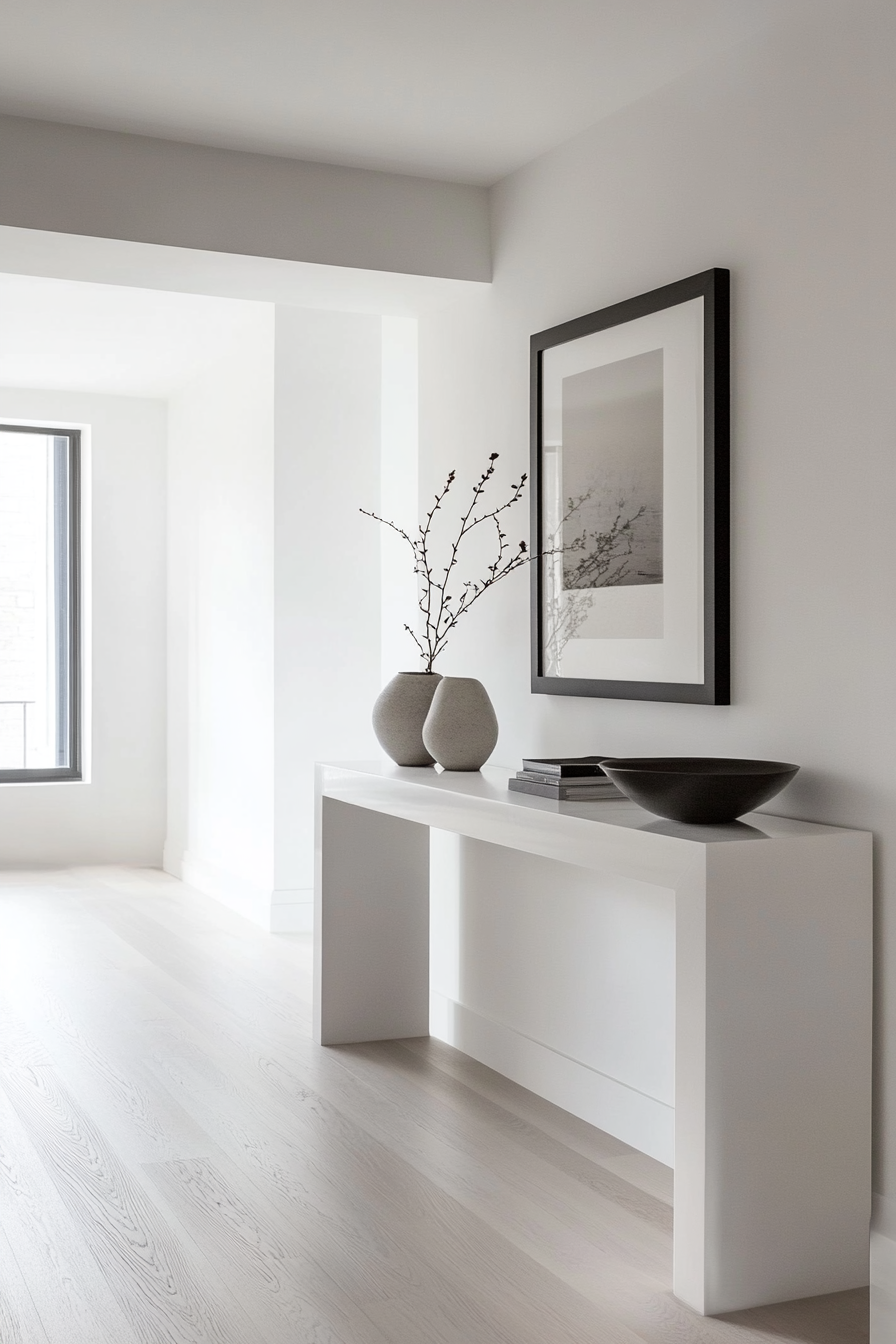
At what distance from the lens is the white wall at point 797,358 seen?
96.0 inches

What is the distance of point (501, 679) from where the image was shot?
3857 millimetres

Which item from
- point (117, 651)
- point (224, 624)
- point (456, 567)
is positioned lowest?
point (117, 651)

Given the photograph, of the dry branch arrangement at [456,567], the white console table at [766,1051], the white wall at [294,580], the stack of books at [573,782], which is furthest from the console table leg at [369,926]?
the white wall at [294,580]

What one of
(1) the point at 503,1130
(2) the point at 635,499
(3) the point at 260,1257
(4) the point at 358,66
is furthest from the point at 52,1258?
(4) the point at 358,66

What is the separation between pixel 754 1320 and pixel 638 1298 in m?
0.20

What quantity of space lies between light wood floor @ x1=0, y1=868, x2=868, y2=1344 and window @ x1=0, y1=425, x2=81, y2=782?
3.34 m

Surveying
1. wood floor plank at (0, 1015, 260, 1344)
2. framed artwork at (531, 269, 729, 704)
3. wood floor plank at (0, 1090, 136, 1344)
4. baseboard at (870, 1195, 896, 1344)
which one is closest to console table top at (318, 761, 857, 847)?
framed artwork at (531, 269, 729, 704)

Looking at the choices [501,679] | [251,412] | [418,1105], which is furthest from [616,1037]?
[251,412]

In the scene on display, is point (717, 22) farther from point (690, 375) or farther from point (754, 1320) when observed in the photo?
point (754, 1320)

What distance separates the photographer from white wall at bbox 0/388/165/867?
743 cm

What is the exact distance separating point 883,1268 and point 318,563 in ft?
13.1

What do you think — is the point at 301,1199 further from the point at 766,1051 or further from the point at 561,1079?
the point at 766,1051

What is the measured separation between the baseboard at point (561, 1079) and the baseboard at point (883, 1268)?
605 mm

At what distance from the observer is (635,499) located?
10.3 feet
